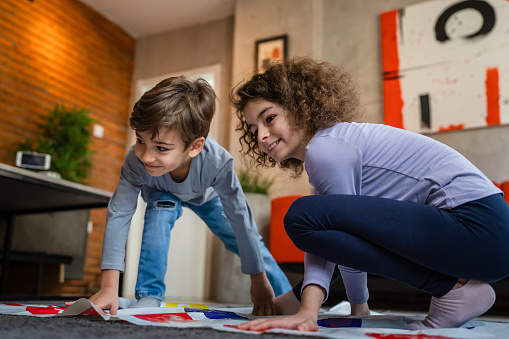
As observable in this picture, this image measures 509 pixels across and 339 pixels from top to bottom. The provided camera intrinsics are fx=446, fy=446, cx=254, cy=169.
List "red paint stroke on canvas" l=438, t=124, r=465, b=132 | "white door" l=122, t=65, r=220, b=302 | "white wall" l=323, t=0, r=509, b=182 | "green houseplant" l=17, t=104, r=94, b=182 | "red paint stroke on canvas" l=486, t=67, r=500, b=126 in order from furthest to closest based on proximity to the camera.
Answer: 1. "white door" l=122, t=65, r=220, b=302
2. "green houseplant" l=17, t=104, r=94, b=182
3. "white wall" l=323, t=0, r=509, b=182
4. "red paint stroke on canvas" l=438, t=124, r=465, b=132
5. "red paint stroke on canvas" l=486, t=67, r=500, b=126

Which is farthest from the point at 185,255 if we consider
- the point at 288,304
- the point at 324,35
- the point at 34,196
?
the point at 288,304

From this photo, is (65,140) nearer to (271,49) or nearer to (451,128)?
(271,49)

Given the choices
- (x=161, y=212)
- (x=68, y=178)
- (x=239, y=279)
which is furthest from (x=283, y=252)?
(x=68, y=178)

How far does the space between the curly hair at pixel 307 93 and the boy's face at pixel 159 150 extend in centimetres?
23

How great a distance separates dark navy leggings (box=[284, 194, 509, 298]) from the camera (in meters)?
0.90

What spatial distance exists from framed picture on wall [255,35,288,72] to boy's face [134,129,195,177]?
261cm

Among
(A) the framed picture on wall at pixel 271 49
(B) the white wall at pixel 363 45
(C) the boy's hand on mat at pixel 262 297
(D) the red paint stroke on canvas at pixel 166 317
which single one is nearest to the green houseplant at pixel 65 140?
(A) the framed picture on wall at pixel 271 49

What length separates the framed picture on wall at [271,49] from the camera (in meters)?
3.82

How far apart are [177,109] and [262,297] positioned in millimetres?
625

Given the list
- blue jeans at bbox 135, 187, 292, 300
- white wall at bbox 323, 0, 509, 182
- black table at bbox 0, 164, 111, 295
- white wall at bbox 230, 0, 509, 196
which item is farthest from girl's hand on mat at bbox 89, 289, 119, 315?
white wall at bbox 323, 0, 509, 182

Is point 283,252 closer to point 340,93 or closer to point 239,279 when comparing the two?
point 239,279

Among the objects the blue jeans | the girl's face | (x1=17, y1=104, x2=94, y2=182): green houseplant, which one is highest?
(x1=17, y1=104, x2=94, y2=182): green houseplant

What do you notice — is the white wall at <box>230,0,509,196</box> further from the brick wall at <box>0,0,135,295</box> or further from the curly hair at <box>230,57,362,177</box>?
the curly hair at <box>230,57,362,177</box>

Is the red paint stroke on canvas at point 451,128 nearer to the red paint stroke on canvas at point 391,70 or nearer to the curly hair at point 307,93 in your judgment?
the red paint stroke on canvas at point 391,70
